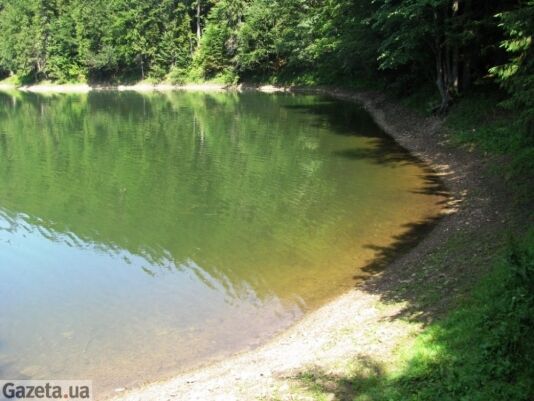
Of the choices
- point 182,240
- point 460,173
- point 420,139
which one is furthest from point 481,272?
point 420,139

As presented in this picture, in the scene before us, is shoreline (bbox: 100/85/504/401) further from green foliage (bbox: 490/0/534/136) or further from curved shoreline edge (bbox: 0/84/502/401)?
green foliage (bbox: 490/0/534/136)

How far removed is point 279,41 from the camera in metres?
60.3

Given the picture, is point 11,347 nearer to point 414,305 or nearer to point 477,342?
point 414,305

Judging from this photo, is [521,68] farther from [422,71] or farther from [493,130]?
[422,71]

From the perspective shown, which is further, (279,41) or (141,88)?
(141,88)

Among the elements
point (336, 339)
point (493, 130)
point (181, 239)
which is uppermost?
point (493, 130)

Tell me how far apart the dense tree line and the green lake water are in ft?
15.8

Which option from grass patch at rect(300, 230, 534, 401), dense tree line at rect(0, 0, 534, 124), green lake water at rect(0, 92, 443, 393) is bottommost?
green lake water at rect(0, 92, 443, 393)

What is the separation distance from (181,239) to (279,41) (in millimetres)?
49961

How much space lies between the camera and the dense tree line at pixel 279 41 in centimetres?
2206

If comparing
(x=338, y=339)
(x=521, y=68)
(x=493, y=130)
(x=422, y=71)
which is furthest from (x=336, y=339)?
(x=422, y=71)

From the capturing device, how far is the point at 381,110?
34500 mm

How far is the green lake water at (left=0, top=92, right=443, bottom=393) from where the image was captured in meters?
9.58

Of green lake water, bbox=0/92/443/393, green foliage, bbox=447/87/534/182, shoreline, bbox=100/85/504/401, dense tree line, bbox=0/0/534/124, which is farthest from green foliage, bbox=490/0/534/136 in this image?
green lake water, bbox=0/92/443/393
